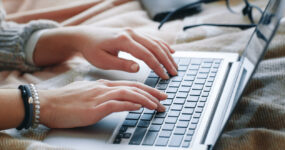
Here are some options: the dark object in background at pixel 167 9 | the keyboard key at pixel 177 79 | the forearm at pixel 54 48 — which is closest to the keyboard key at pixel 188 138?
the keyboard key at pixel 177 79

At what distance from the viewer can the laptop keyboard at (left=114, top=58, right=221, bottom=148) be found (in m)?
0.68

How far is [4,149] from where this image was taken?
0.70 meters

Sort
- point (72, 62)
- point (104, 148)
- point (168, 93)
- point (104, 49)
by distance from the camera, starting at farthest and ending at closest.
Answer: point (72, 62) → point (104, 49) → point (168, 93) → point (104, 148)

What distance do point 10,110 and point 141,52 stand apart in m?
0.29

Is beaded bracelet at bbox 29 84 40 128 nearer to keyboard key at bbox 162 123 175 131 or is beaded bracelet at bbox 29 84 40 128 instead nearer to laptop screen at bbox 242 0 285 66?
keyboard key at bbox 162 123 175 131

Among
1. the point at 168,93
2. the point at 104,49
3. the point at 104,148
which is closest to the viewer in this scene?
the point at 104,148

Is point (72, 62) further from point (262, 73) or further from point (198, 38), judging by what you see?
point (262, 73)

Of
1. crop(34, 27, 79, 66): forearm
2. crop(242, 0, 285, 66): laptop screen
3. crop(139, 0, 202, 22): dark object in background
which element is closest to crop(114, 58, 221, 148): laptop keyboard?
crop(242, 0, 285, 66): laptop screen

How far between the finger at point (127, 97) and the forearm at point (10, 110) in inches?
5.2

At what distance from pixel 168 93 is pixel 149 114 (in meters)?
0.09

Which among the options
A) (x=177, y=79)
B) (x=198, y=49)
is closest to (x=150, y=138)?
(x=177, y=79)

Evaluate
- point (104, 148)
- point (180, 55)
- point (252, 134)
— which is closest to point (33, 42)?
point (180, 55)

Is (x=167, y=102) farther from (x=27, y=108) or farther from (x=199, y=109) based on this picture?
(x=27, y=108)

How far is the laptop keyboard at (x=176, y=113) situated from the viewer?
2.24ft
